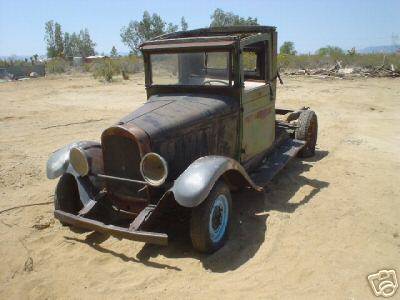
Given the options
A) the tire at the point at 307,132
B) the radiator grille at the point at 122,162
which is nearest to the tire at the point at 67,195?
the radiator grille at the point at 122,162

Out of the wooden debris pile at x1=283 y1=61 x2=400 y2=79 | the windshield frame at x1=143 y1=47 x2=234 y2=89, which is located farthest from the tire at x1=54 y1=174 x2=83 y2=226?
A: the wooden debris pile at x1=283 y1=61 x2=400 y2=79

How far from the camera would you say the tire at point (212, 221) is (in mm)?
3763

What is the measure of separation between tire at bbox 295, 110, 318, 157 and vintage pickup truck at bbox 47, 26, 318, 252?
1.10m

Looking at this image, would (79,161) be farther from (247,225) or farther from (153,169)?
(247,225)

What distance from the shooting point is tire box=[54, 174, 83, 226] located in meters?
4.59

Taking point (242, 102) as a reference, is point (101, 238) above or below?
below

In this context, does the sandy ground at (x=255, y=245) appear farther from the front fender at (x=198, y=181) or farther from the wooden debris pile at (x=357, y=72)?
the wooden debris pile at (x=357, y=72)

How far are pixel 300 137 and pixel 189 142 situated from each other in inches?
122

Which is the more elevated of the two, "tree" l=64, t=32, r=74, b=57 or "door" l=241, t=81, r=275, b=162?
"tree" l=64, t=32, r=74, b=57

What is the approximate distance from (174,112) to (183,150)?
1.39 feet

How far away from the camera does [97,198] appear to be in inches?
173

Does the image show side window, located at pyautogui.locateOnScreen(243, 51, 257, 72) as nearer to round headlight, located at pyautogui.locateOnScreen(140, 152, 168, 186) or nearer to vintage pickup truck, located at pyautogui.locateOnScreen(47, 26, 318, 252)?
vintage pickup truck, located at pyautogui.locateOnScreen(47, 26, 318, 252)

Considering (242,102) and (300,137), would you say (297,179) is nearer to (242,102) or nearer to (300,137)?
(300,137)

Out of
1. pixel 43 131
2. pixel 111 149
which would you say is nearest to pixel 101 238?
pixel 111 149
